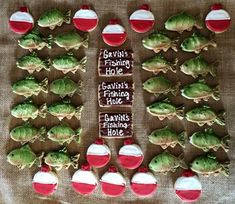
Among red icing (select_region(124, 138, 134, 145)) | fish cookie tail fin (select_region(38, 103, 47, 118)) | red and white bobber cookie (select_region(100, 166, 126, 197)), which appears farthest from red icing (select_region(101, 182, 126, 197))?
fish cookie tail fin (select_region(38, 103, 47, 118))

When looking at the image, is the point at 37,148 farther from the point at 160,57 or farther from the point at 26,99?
the point at 160,57

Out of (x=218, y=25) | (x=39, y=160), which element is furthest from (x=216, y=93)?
(x=39, y=160)

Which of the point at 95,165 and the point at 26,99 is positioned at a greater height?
the point at 26,99

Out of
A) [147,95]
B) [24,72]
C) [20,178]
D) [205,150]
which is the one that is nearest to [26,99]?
[24,72]

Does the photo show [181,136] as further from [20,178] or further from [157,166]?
[20,178]

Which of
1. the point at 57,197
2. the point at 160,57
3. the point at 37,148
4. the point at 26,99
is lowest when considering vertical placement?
the point at 57,197

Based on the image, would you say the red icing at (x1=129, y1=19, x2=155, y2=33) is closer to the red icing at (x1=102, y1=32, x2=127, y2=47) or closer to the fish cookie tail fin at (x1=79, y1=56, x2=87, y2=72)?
the red icing at (x1=102, y1=32, x2=127, y2=47)

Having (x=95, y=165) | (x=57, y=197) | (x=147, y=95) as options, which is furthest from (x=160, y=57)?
(x=57, y=197)
